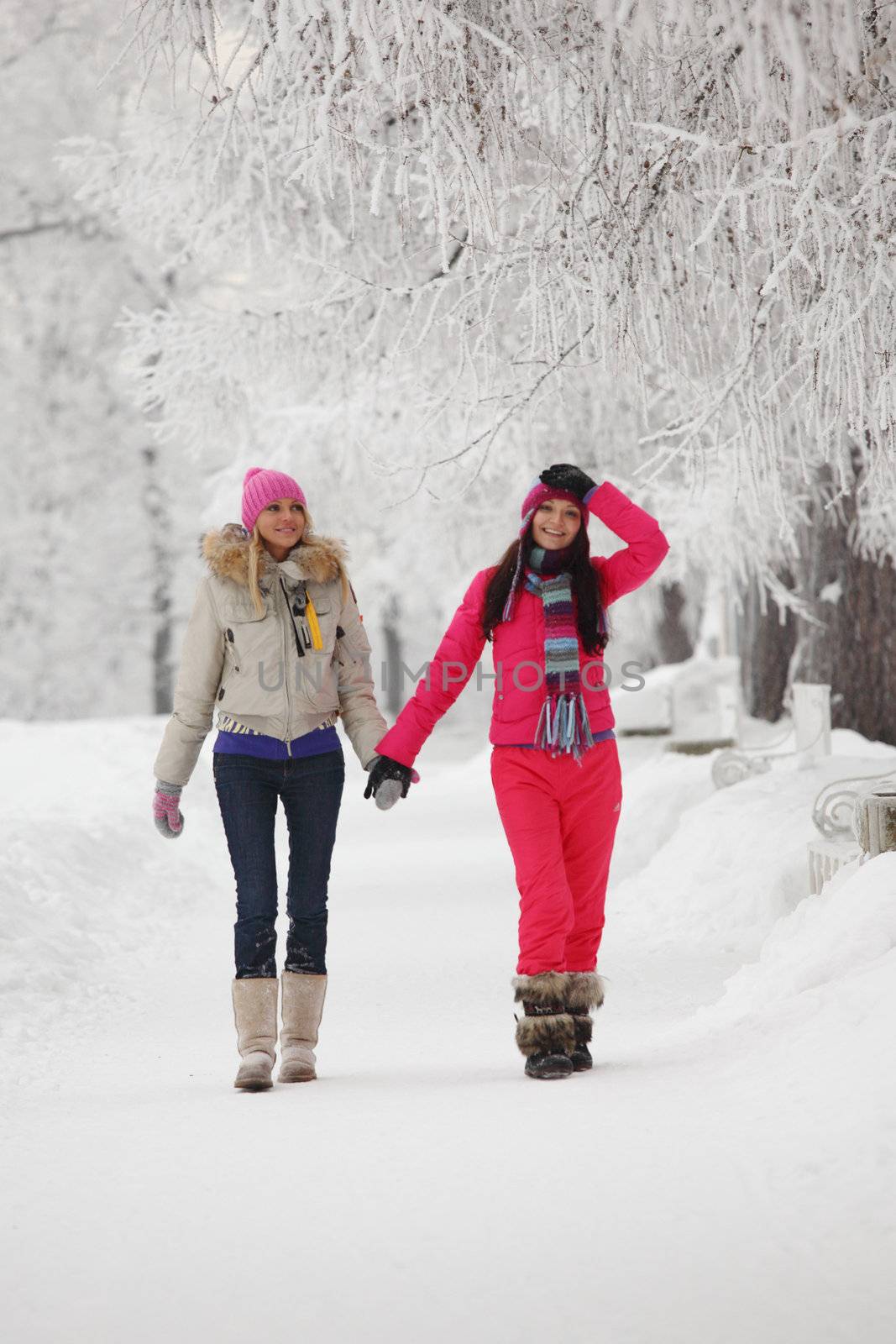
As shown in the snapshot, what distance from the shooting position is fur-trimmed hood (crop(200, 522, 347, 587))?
16.1 ft

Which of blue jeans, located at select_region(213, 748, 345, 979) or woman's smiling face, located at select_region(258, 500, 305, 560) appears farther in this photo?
woman's smiling face, located at select_region(258, 500, 305, 560)

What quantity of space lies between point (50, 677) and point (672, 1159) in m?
29.0

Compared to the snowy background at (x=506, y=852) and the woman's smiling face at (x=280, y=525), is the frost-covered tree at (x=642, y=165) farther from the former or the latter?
the woman's smiling face at (x=280, y=525)

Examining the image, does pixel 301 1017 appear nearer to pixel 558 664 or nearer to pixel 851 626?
pixel 558 664

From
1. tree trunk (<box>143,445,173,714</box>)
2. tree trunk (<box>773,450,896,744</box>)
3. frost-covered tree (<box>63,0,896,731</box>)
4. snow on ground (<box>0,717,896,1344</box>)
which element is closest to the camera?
snow on ground (<box>0,717,896,1344</box>)

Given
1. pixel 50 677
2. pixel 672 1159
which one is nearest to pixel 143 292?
pixel 50 677

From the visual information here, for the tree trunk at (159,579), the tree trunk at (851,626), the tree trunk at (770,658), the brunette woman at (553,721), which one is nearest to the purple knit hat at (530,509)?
the brunette woman at (553,721)

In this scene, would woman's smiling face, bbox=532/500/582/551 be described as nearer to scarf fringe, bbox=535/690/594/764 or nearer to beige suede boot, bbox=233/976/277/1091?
scarf fringe, bbox=535/690/594/764

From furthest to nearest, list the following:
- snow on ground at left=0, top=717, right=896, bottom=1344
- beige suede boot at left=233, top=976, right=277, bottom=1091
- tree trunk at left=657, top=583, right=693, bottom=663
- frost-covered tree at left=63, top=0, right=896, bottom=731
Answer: tree trunk at left=657, top=583, right=693, bottom=663, beige suede boot at left=233, top=976, right=277, bottom=1091, frost-covered tree at left=63, top=0, right=896, bottom=731, snow on ground at left=0, top=717, right=896, bottom=1344

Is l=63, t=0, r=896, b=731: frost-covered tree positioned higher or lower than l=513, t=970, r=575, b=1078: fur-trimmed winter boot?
higher

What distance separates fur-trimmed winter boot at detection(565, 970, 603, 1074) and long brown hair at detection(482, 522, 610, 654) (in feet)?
3.58

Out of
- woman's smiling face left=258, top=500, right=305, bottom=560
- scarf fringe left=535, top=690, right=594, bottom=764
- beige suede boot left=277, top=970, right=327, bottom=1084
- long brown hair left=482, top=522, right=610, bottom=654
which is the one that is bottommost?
beige suede boot left=277, top=970, right=327, bottom=1084

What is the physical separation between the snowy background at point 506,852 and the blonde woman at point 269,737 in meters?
0.35

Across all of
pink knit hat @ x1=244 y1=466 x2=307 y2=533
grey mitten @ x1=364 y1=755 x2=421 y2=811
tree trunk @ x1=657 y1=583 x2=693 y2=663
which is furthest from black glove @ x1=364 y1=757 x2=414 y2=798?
tree trunk @ x1=657 y1=583 x2=693 y2=663
